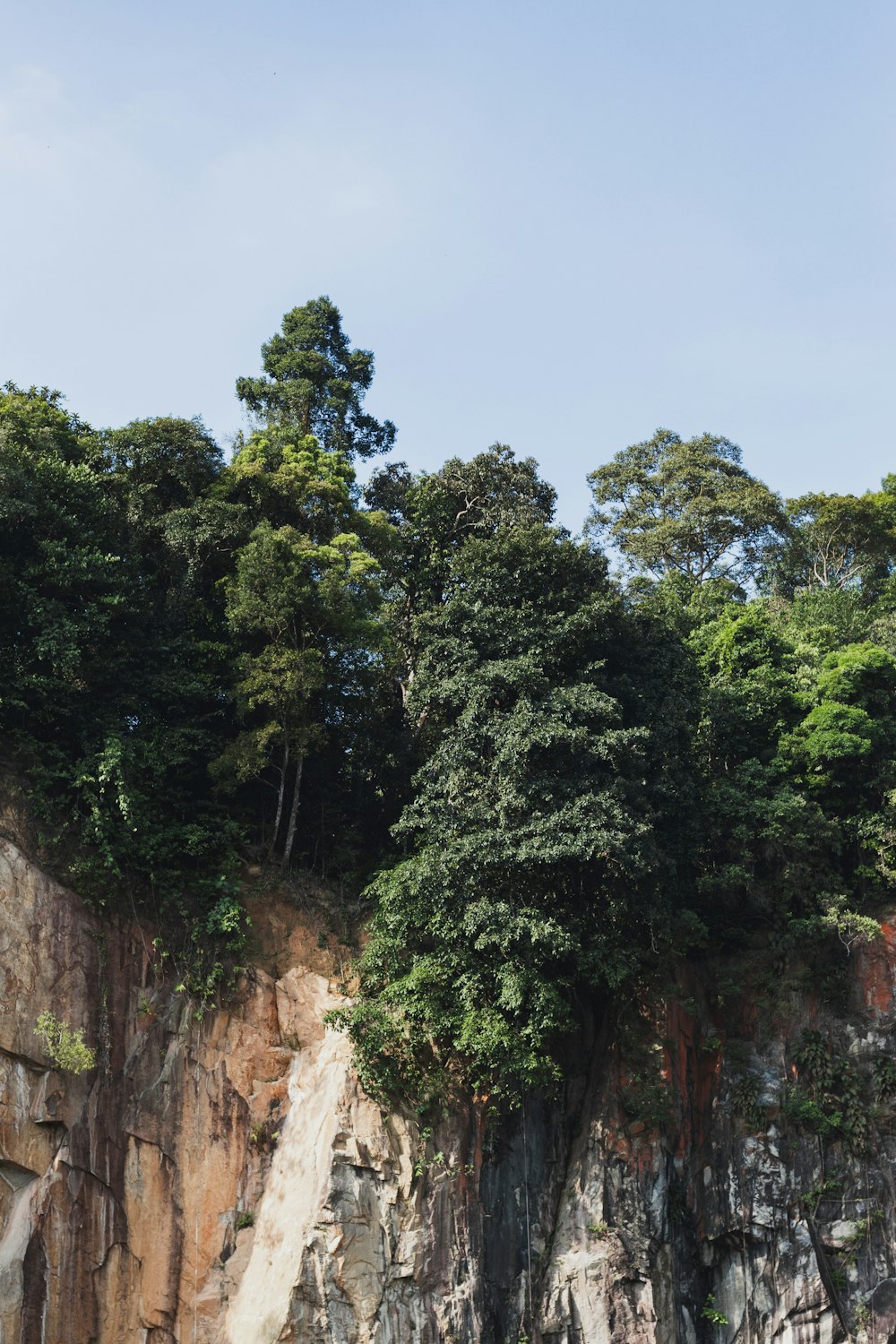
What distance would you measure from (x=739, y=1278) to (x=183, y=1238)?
7390 millimetres

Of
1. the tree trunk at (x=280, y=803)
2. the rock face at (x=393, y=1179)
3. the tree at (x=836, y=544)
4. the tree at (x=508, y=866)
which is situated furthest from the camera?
the tree at (x=836, y=544)

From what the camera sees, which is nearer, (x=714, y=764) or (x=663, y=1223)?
(x=663, y=1223)

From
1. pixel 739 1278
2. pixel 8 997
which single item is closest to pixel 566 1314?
pixel 739 1278

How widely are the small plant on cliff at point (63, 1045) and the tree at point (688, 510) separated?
17.3 metres

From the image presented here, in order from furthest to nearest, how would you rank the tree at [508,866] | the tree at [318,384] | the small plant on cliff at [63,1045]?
1. the tree at [318,384]
2. the tree at [508,866]
3. the small plant on cliff at [63,1045]

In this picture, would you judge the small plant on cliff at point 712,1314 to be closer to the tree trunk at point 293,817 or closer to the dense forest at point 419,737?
the dense forest at point 419,737

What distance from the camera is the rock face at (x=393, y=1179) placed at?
608 inches

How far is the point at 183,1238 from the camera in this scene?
15922 mm

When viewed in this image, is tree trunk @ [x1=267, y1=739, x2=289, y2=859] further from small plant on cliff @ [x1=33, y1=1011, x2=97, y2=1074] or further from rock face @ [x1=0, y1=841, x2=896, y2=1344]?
small plant on cliff @ [x1=33, y1=1011, x2=97, y2=1074]

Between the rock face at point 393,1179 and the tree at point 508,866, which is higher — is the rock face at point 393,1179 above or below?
below

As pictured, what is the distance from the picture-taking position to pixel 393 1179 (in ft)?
52.2

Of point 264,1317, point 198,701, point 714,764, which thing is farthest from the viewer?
point 714,764

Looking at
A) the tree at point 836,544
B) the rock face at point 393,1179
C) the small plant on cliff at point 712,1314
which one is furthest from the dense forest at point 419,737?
the tree at point 836,544

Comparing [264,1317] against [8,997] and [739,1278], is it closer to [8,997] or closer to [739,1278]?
[8,997]
